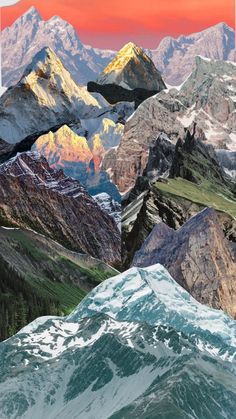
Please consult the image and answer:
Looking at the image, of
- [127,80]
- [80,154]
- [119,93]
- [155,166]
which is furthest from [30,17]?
[155,166]

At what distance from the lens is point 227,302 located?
15262cm

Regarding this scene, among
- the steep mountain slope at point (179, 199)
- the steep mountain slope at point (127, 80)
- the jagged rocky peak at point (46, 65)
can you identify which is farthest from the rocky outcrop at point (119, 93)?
the steep mountain slope at point (179, 199)

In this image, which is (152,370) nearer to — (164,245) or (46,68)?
(164,245)

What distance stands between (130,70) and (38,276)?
131 feet

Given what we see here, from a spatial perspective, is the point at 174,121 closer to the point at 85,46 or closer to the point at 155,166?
the point at 155,166

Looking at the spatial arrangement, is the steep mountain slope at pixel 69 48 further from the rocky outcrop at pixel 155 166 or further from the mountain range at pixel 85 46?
the rocky outcrop at pixel 155 166

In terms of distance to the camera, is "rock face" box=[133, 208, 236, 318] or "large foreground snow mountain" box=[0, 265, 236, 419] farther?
"large foreground snow mountain" box=[0, 265, 236, 419]

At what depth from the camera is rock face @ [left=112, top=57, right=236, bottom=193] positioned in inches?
6767

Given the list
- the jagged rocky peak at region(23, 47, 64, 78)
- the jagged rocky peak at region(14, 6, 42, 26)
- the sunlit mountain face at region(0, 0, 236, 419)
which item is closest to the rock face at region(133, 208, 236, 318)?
the sunlit mountain face at region(0, 0, 236, 419)

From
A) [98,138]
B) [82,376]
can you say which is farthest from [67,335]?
[98,138]

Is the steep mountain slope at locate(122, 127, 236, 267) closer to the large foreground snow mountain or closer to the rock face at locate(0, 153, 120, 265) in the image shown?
the rock face at locate(0, 153, 120, 265)

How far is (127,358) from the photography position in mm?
174625

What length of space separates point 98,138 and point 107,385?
3570cm

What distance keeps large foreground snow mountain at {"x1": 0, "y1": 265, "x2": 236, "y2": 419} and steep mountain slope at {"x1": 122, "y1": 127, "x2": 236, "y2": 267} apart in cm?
738
